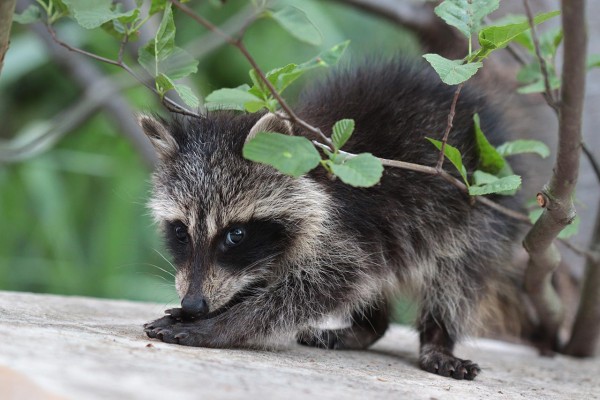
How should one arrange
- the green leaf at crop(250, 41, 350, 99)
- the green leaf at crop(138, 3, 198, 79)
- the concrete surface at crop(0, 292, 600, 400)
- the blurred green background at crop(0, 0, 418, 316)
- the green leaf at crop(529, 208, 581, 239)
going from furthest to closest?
the blurred green background at crop(0, 0, 418, 316) < the green leaf at crop(529, 208, 581, 239) < the green leaf at crop(138, 3, 198, 79) < the green leaf at crop(250, 41, 350, 99) < the concrete surface at crop(0, 292, 600, 400)

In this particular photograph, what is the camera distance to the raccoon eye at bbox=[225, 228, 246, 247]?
392 cm

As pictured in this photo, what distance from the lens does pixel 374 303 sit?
466 centimetres

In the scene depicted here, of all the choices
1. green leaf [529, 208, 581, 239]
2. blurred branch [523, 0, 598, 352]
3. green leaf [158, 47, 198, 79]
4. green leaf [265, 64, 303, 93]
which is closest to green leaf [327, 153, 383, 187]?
green leaf [265, 64, 303, 93]

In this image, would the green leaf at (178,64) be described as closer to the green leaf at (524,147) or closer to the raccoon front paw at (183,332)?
the raccoon front paw at (183,332)

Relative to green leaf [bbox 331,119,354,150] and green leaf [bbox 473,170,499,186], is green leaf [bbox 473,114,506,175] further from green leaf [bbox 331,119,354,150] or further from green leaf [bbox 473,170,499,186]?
green leaf [bbox 331,119,354,150]

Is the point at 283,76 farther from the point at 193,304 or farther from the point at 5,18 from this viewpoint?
the point at 193,304

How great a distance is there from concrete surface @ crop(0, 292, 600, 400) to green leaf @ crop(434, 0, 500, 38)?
1.42 meters

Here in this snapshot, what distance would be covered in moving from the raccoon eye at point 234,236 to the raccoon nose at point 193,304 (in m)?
0.31

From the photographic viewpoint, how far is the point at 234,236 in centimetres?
394

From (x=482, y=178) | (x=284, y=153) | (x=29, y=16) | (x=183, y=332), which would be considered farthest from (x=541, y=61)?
(x=29, y=16)

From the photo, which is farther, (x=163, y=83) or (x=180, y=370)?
(x=163, y=83)

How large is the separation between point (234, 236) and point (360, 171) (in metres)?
1.15

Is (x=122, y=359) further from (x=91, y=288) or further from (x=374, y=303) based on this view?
(x=91, y=288)

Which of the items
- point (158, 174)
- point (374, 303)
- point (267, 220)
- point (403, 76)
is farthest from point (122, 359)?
point (403, 76)
